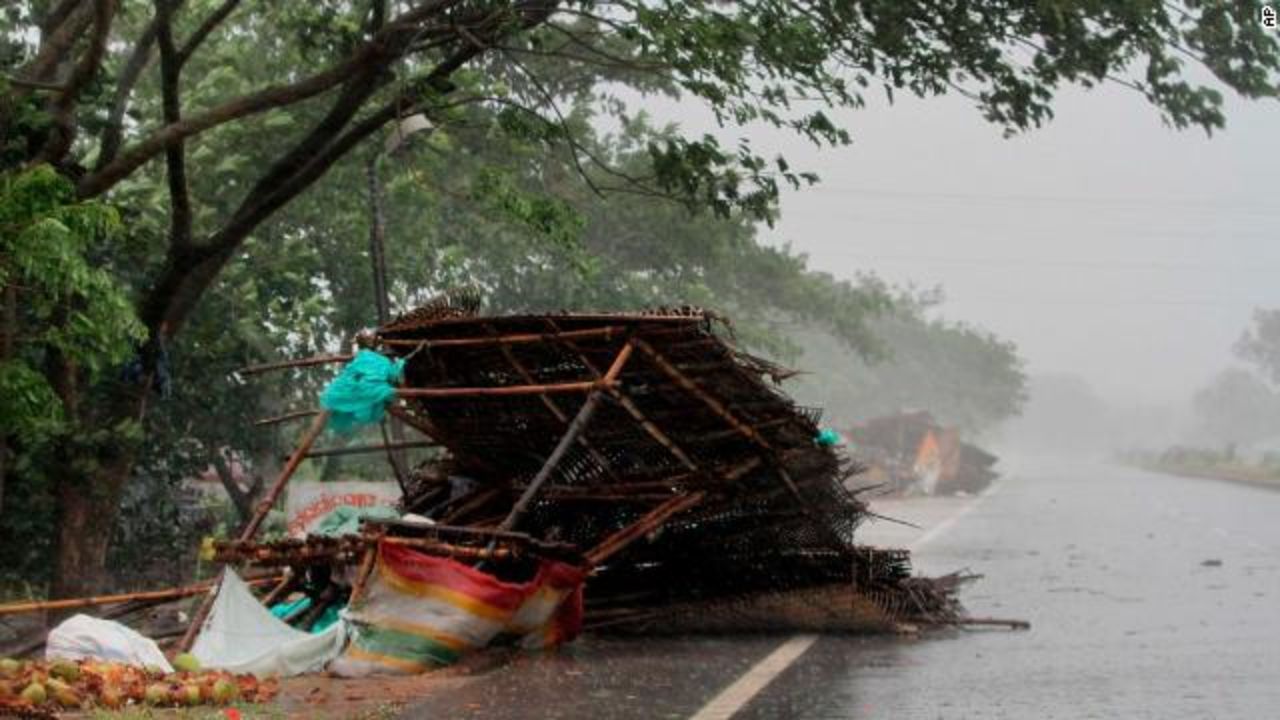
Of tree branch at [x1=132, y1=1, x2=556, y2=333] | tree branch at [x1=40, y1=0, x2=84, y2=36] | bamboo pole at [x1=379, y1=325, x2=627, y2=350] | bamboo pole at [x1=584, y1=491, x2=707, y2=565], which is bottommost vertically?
bamboo pole at [x1=584, y1=491, x2=707, y2=565]

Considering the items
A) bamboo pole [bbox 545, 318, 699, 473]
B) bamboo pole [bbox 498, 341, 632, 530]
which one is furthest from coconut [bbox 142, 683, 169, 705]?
Answer: bamboo pole [bbox 545, 318, 699, 473]

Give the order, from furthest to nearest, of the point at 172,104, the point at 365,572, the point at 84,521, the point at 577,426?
the point at 84,521 → the point at 172,104 → the point at 577,426 → the point at 365,572

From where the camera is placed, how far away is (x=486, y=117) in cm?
2228

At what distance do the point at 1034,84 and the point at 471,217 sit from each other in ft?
44.8

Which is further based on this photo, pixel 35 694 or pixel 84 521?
pixel 84 521

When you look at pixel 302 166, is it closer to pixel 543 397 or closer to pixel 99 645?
pixel 543 397

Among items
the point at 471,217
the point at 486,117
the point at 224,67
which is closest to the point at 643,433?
the point at 224,67

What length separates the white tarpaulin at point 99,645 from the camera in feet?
26.9

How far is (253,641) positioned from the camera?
8875mm

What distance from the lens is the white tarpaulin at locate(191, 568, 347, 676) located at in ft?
28.4

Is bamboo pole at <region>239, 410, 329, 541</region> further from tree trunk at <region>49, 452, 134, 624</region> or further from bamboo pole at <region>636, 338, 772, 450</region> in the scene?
tree trunk at <region>49, 452, 134, 624</region>

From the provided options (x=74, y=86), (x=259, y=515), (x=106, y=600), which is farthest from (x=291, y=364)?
(x=74, y=86)

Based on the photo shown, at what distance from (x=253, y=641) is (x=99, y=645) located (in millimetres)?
901

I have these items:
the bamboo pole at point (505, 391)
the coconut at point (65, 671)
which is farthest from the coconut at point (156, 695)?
the bamboo pole at point (505, 391)
